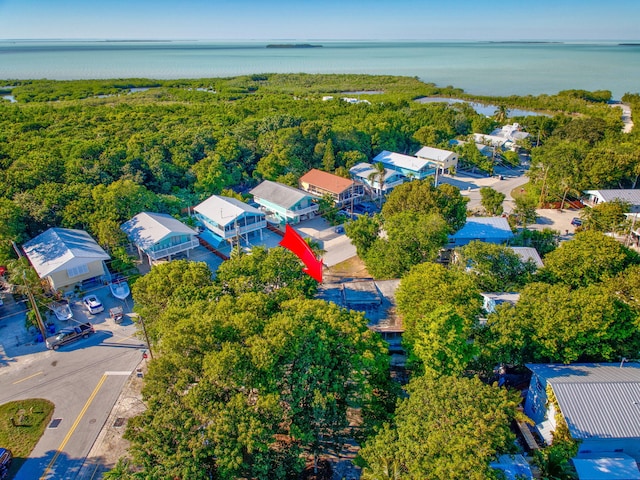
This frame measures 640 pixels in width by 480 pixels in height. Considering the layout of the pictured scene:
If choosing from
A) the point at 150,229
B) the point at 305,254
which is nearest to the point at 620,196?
the point at 305,254

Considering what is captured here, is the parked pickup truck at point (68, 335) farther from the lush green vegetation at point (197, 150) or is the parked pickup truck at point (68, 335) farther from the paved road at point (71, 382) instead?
the lush green vegetation at point (197, 150)

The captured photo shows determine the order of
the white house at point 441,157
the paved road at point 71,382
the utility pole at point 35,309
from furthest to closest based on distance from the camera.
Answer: the white house at point 441,157 < the utility pole at point 35,309 < the paved road at point 71,382

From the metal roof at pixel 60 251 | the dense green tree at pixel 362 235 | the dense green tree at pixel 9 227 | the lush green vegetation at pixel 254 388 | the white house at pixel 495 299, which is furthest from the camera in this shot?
the dense green tree at pixel 362 235

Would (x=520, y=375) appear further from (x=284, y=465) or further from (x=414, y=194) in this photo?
(x=414, y=194)

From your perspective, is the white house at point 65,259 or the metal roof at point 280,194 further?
the metal roof at point 280,194

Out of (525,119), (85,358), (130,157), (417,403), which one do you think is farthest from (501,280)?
(525,119)

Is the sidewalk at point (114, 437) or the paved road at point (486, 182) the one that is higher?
the paved road at point (486, 182)

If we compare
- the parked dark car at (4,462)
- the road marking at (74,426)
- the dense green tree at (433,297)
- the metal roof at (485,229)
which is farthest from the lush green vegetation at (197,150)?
the dense green tree at (433,297)
